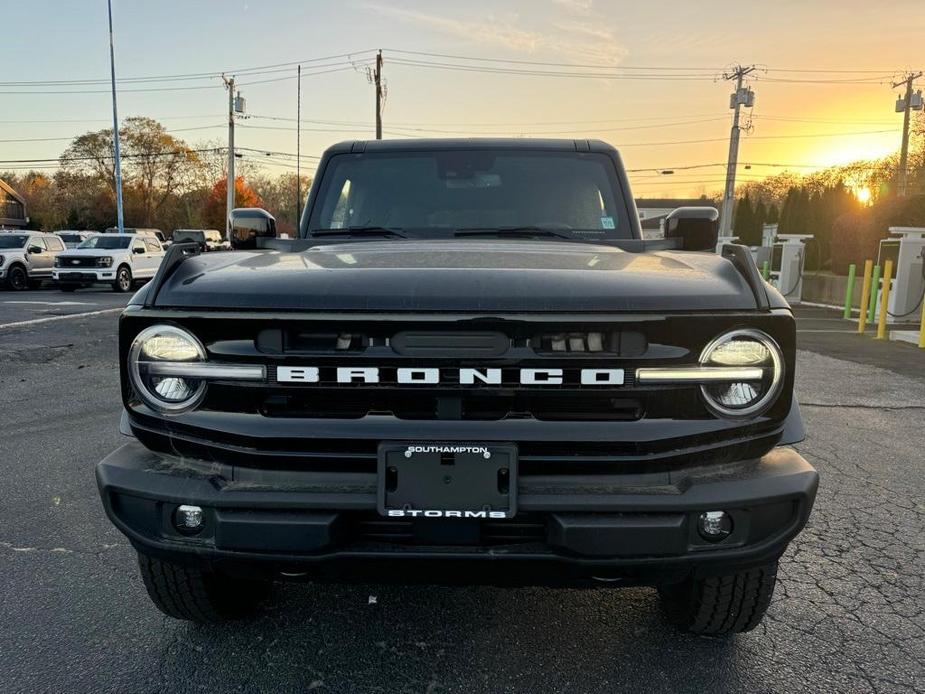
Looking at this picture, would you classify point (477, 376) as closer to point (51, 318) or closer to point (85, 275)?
point (51, 318)

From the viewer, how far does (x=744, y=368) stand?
1.84 meters

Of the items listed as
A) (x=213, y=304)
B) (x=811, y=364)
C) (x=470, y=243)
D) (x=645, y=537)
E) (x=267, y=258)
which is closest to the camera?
(x=645, y=537)

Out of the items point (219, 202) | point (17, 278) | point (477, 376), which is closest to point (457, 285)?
point (477, 376)

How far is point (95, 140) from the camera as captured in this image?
59812 mm

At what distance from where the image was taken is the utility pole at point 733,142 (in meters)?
35.4

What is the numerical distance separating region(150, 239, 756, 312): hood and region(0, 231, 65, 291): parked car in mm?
22358

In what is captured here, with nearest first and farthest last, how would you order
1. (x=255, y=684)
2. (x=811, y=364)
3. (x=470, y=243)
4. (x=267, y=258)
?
(x=255, y=684) → (x=267, y=258) → (x=470, y=243) → (x=811, y=364)

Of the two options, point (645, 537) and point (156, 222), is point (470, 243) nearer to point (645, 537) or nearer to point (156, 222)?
point (645, 537)

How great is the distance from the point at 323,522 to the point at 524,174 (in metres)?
2.26

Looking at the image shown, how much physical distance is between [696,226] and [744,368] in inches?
57.1

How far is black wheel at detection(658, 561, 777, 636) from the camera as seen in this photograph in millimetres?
2152

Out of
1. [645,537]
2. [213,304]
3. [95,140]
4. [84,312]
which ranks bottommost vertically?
[84,312]

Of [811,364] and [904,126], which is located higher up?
[904,126]

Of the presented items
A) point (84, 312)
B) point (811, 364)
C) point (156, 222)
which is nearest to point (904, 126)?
point (811, 364)
